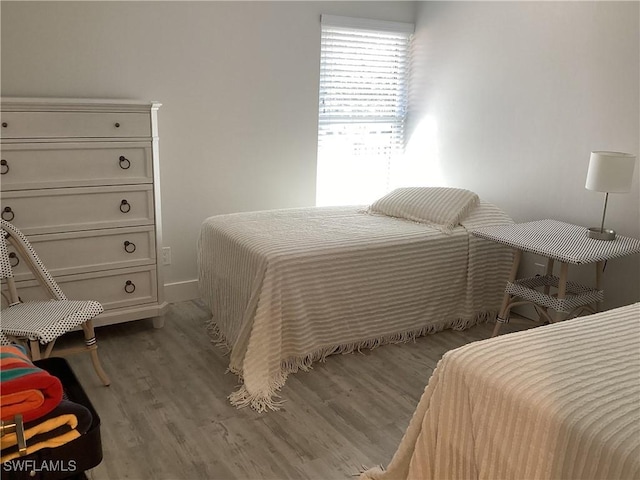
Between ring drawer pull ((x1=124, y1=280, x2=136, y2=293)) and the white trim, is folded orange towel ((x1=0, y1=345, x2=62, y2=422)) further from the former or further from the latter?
the white trim

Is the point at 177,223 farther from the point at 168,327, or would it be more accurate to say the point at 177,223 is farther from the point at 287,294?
the point at 287,294

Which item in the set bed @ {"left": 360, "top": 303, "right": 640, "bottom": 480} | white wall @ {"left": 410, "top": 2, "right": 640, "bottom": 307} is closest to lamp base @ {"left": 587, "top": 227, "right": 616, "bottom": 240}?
white wall @ {"left": 410, "top": 2, "right": 640, "bottom": 307}

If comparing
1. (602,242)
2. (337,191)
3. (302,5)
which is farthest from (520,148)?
(302,5)

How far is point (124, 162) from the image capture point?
2990mm

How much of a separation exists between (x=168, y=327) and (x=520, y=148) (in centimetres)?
244

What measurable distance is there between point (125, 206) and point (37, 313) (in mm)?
809

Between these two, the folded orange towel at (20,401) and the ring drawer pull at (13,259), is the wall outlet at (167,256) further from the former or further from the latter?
the folded orange towel at (20,401)

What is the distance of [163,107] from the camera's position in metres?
3.53

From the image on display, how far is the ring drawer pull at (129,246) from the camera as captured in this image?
3082 millimetres

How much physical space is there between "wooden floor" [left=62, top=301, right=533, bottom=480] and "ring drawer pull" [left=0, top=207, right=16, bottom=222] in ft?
2.54

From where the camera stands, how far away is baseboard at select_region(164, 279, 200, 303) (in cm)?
378

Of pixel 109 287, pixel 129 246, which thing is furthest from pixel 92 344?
pixel 129 246

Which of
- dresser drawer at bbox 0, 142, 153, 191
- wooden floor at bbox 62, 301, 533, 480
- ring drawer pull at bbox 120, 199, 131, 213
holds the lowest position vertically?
wooden floor at bbox 62, 301, 533, 480

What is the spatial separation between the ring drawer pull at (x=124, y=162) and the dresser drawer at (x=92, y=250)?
0.33 metres
